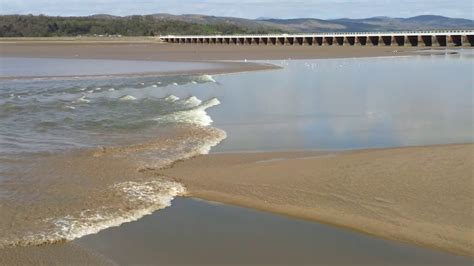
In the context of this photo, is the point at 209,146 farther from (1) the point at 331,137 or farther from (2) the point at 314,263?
(2) the point at 314,263

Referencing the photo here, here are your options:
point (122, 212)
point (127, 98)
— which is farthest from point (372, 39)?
point (122, 212)

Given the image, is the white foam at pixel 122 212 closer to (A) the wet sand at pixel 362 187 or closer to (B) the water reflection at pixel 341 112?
(A) the wet sand at pixel 362 187

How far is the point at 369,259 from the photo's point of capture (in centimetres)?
461

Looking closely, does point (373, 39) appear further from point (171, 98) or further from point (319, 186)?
point (319, 186)

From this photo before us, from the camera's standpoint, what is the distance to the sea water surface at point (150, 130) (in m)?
6.14

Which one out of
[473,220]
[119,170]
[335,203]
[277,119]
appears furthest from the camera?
[277,119]

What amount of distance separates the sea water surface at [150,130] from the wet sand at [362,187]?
64cm

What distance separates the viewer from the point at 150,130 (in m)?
10.7

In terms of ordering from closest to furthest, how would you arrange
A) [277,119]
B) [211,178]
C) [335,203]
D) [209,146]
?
[335,203] < [211,178] < [209,146] < [277,119]

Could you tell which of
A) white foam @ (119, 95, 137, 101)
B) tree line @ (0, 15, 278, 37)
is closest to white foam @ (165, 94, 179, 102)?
white foam @ (119, 95, 137, 101)

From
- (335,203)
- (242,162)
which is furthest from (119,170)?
(335,203)

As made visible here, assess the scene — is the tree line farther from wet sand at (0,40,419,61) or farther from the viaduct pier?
wet sand at (0,40,419,61)

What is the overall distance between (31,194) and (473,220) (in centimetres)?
470

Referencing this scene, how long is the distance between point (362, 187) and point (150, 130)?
523 centimetres
